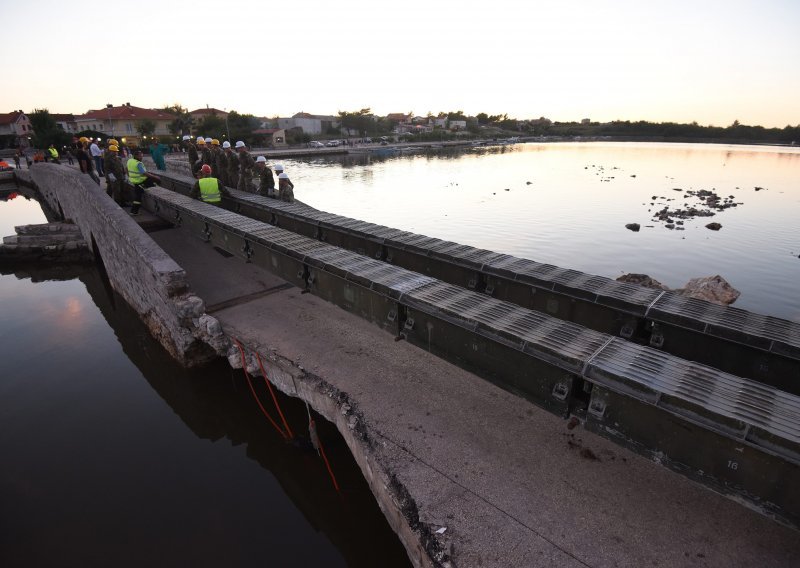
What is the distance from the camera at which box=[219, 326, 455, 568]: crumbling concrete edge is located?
3.22 metres

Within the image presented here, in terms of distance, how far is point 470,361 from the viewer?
4.50 metres

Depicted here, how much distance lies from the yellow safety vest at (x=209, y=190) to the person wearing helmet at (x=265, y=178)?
184 centimetres

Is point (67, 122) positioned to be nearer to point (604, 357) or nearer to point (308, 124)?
point (308, 124)

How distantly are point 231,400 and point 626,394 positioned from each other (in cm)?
684

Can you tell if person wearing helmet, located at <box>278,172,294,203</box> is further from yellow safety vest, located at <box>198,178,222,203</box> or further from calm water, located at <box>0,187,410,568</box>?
calm water, located at <box>0,187,410,568</box>

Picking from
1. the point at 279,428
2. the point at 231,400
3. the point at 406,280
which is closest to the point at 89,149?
the point at 231,400

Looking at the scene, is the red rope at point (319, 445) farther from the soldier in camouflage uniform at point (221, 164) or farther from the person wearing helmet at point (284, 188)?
the soldier in camouflage uniform at point (221, 164)

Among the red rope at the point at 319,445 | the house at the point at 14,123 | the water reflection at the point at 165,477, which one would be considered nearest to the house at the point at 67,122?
the house at the point at 14,123

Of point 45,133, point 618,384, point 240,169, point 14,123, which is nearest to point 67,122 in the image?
point 14,123

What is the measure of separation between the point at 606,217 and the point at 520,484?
22.2 meters

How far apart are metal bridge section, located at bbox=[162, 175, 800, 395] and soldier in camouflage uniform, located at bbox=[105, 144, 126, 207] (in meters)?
10.8

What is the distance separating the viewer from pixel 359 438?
4215mm

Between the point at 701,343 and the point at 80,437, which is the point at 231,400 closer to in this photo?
the point at 80,437

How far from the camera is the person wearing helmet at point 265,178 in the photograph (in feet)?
41.6
